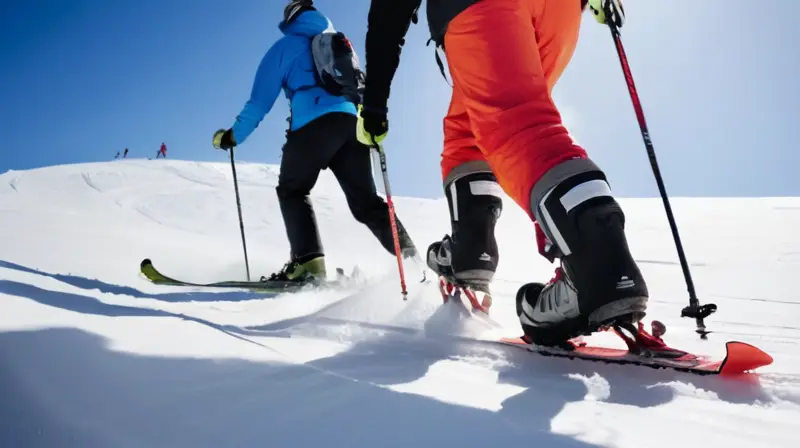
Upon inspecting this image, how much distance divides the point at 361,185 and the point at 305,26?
4.34 ft

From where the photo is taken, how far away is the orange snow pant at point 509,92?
53.9 inches

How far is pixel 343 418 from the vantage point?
80 cm

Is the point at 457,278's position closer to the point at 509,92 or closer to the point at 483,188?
the point at 483,188

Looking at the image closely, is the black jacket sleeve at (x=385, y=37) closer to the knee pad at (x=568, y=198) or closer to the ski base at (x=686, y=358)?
the knee pad at (x=568, y=198)

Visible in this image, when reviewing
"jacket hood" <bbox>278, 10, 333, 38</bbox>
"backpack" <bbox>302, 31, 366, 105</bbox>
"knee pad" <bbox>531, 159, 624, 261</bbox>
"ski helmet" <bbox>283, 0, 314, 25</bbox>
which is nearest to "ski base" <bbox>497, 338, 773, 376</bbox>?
"knee pad" <bbox>531, 159, 624, 261</bbox>

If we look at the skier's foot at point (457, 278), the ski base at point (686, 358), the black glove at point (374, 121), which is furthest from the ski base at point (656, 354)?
the black glove at point (374, 121)

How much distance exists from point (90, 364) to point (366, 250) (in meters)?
6.07

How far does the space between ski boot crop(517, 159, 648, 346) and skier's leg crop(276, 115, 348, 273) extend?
2664mm

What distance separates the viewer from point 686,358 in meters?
1.24

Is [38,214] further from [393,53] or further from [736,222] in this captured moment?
[736,222]

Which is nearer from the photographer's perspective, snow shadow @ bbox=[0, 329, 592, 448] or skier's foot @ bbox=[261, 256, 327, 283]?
snow shadow @ bbox=[0, 329, 592, 448]

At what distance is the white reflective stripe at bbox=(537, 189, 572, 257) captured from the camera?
128cm

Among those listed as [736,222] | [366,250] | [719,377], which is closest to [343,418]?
[719,377]

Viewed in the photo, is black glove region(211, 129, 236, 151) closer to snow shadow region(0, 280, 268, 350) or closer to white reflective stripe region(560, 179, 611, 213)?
snow shadow region(0, 280, 268, 350)
